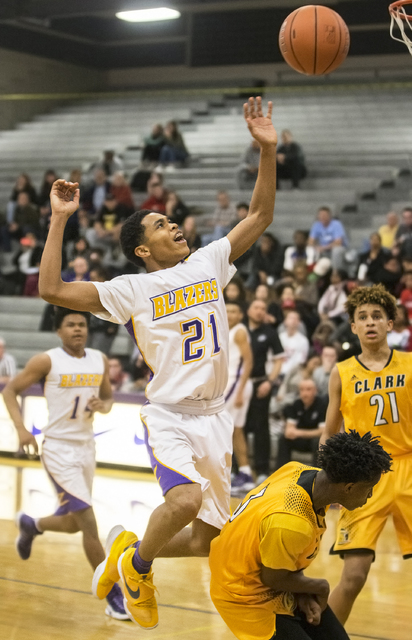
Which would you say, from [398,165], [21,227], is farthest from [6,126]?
[398,165]

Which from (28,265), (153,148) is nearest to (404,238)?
(153,148)

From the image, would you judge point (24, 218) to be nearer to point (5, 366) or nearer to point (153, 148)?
point (153, 148)

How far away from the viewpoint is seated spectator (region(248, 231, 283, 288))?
11.7m

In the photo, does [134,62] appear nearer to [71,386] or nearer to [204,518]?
[71,386]

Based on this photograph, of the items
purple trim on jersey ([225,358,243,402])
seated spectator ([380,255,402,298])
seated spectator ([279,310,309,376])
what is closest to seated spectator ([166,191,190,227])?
seated spectator ([279,310,309,376])

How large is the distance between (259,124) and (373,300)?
3.59 ft

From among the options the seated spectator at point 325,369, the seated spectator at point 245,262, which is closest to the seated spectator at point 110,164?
the seated spectator at point 245,262

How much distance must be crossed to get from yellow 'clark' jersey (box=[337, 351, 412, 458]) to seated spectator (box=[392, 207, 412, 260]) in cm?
620

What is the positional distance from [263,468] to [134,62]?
14.0 meters

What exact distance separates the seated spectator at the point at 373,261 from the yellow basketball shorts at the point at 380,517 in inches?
245

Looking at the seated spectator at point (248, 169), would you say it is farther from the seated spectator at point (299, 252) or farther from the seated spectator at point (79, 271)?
the seated spectator at point (79, 271)

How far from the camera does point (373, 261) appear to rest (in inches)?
423

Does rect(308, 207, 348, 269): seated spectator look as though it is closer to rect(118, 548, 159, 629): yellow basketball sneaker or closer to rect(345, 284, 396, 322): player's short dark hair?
rect(345, 284, 396, 322): player's short dark hair

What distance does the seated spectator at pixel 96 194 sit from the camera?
1445 centimetres
